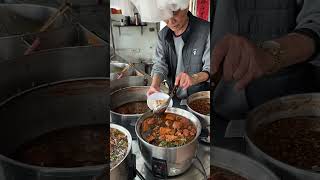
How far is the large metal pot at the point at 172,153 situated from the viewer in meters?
0.73

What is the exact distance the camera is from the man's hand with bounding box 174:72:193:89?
717mm

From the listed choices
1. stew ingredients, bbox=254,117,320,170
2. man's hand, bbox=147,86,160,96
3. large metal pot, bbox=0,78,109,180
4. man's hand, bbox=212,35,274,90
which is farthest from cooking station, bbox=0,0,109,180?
stew ingredients, bbox=254,117,320,170

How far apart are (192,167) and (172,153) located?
0.08 m

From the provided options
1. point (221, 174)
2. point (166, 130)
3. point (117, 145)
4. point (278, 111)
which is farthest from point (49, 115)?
point (278, 111)

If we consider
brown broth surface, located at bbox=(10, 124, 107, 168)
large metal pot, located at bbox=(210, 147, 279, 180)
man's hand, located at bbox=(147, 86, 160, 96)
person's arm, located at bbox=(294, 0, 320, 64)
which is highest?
person's arm, located at bbox=(294, 0, 320, 64)

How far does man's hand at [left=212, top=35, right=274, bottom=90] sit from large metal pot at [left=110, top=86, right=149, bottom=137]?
182mm

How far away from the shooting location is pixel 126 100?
2.40 feet

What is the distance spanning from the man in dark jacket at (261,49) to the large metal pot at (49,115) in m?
0.29

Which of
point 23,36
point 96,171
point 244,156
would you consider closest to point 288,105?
point 244,156

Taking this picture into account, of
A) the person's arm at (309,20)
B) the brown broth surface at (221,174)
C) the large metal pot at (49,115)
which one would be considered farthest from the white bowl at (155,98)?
the person's arm at (309,20)

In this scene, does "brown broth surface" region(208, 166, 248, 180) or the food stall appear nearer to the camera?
the food stall

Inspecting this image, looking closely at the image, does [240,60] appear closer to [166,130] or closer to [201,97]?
[201,97]

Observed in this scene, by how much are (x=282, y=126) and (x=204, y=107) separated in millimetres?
226

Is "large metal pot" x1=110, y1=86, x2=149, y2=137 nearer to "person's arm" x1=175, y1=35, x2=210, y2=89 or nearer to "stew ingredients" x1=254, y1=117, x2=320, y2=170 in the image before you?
"person's arm" x1=175, y1=35, x2=210, y2=89
